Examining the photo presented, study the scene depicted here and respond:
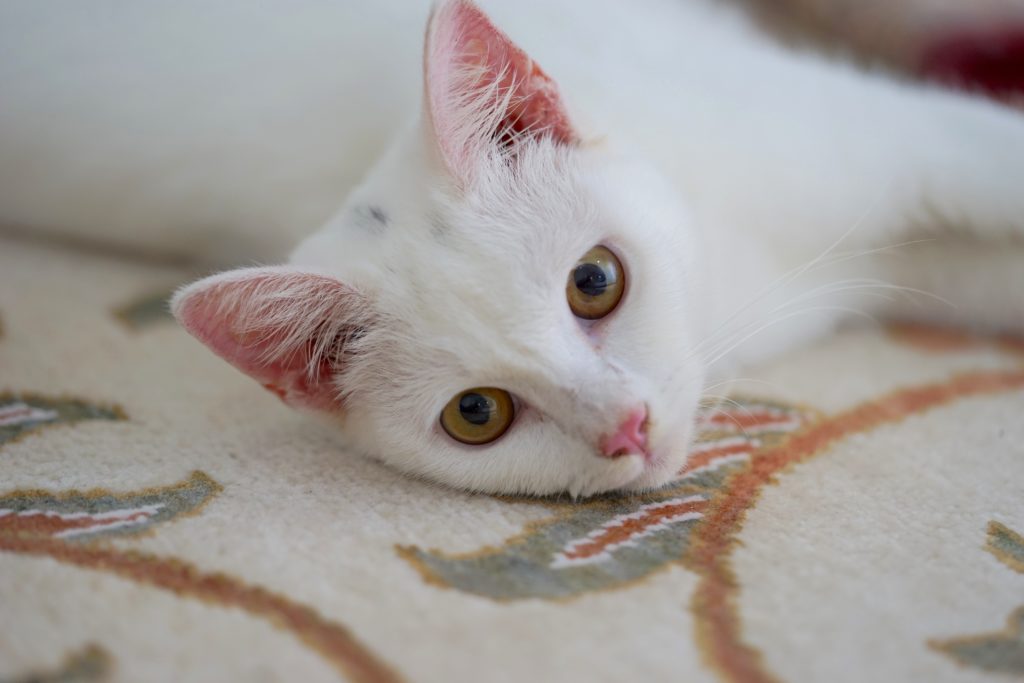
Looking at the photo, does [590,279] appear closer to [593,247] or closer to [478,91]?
[593,247]

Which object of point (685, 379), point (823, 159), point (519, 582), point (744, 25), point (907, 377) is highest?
point (744, 25)

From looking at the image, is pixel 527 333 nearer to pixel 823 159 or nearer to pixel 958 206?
pixel 823 159

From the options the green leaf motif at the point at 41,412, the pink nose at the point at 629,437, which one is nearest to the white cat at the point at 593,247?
the pink nose at the point at 629,437

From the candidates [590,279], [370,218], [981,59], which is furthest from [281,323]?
[981,59]

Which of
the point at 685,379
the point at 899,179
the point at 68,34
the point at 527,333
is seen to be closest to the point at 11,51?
the point at 68,34

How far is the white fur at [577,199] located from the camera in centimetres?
100

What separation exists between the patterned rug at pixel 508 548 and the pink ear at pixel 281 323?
10 centimetres

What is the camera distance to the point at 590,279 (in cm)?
103

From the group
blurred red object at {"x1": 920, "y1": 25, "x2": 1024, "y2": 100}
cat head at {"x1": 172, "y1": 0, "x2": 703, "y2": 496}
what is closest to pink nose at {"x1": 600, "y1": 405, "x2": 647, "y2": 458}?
cat head at {"x1": 172, "y1": 0, "x2": 703, "y2": 496}

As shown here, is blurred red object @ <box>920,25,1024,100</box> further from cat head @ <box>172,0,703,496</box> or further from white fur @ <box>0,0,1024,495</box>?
cat head @ <box>172,0,703,496</box>

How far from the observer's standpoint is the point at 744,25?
1893 millimetres

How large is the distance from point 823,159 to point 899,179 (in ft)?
0.44

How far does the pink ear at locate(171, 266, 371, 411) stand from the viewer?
1022mm

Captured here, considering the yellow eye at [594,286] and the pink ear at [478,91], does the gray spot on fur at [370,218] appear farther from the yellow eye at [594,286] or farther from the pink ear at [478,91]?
the yellow eye at [594,286]
